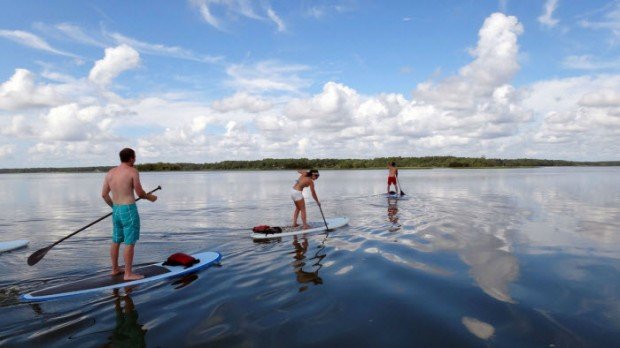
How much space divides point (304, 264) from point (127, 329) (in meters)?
4.53

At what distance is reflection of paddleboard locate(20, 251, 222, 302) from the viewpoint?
745 cm

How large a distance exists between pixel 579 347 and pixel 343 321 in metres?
3.10

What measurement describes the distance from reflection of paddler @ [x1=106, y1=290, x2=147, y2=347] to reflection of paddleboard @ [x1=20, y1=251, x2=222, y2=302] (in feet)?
3.16

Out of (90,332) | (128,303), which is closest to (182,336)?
(90,332)

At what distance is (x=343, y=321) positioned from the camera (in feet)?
20.3

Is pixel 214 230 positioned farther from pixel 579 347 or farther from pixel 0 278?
pixel 579 347

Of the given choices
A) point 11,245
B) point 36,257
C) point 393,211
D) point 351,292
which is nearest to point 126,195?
point 36,257

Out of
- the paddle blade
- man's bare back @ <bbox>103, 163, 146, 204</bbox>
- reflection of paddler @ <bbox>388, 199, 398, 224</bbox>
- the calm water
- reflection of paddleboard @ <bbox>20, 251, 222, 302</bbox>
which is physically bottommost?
reflection of paddler @ <bbox>388, 199, 398, 224</bbox>

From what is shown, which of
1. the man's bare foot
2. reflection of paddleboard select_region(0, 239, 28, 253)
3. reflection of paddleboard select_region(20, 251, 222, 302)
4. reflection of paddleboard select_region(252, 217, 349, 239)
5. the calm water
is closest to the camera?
the calm water

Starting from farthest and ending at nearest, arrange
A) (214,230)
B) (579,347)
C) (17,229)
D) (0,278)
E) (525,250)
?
(17,229) < (214,230) < (525,250) < (0,278) < (579,347)

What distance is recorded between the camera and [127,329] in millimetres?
5984

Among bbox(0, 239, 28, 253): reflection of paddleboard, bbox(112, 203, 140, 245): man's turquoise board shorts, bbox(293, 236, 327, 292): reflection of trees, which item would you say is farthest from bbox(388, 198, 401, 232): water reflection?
bbox(0, 239, 28, 253): reflection of paddleboard

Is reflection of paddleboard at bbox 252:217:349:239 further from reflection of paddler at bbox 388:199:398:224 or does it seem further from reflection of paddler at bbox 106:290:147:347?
reflection of paddler at bbox 106:290:147:347

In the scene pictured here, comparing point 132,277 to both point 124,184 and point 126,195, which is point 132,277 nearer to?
point 126,195
